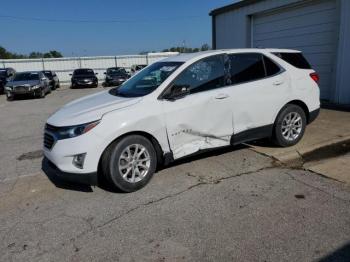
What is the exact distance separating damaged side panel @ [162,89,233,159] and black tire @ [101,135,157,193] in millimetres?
434

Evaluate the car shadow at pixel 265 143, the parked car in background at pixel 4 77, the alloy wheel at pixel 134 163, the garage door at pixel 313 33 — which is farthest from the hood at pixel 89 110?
the parked car in background at pixel 4 77

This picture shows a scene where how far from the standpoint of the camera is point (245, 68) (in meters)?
5.54

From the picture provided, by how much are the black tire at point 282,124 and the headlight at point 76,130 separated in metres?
3.10

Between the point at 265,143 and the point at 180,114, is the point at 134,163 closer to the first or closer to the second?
the point at 180,114

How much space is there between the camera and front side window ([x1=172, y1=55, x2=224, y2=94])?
16.1 ft

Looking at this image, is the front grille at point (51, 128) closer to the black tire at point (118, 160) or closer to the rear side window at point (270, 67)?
the black tire at point (118, 160)

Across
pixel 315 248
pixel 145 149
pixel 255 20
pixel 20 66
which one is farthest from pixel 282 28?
pixel 20 66

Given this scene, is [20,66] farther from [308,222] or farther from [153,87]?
[308,222]

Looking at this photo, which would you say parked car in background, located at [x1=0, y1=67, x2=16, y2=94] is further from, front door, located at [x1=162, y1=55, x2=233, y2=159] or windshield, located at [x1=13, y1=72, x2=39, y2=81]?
front door, located at [x1=162, y1=55, x2=233, y2=159]

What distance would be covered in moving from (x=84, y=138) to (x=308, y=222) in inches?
106

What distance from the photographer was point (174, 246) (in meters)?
3.26

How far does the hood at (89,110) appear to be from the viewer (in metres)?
4.32

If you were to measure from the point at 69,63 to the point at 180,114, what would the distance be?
34748mm

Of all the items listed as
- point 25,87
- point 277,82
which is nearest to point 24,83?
point 25,87
